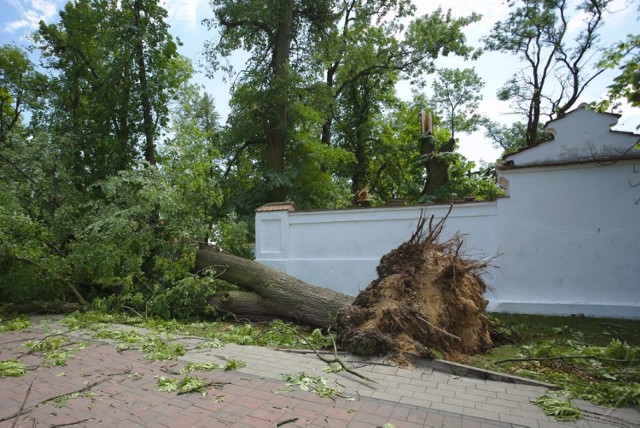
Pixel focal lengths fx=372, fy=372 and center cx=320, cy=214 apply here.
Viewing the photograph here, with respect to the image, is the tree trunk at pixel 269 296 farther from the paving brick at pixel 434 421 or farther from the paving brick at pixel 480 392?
the paving brick at pixel 434 421

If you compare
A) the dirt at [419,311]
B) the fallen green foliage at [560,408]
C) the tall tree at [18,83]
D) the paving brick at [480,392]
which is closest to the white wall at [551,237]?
the dirt at [419,311]

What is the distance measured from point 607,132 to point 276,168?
10367mm

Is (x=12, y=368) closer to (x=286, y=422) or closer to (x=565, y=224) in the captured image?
(x=286, y=422)

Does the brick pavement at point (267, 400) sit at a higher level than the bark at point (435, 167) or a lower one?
lower

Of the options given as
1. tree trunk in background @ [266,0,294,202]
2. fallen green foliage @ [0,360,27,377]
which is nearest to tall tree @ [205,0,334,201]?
tree trunk in background @ [266,0,294,202]

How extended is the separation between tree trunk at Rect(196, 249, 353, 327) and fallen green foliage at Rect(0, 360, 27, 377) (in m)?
3.65

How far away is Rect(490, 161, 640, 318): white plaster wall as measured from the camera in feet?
25.2

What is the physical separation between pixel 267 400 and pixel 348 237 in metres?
6.65

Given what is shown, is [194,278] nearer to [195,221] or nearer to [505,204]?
[195,221]

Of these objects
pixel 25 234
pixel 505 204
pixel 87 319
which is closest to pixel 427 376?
pixel 505 204

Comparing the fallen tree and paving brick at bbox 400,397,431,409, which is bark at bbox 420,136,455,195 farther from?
paving brick at bbox 400,397,431,409

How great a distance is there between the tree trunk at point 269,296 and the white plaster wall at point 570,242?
421 cm

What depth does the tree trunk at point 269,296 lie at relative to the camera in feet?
22.0

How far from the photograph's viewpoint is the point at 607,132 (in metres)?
7.96
